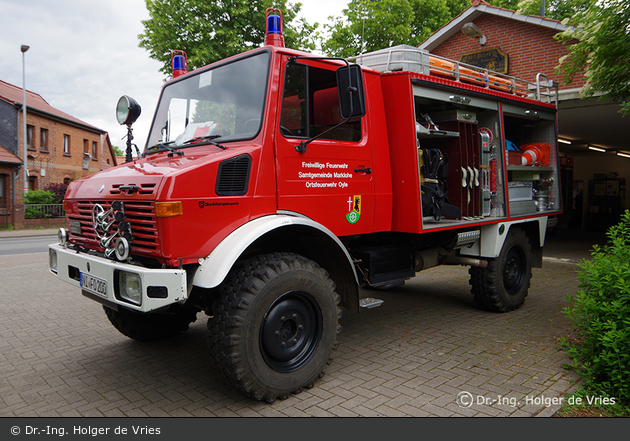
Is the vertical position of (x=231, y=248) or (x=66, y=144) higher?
(x=66, y=144)

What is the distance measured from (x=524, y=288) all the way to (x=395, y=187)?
9.65 feet

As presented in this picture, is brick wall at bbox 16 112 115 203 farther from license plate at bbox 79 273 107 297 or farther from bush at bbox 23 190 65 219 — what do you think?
license plate at bbox 79 273 107 297

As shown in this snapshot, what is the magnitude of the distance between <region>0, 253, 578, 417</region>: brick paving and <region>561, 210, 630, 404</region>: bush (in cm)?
A: 27

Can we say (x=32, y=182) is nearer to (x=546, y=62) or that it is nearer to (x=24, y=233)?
(x=24, y=233)

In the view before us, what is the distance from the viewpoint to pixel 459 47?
14.2 metres

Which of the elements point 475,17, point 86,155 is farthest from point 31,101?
point 475,17

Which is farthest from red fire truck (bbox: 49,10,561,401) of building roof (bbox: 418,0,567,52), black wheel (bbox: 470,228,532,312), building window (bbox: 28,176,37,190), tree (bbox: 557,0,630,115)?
building window (bbox: 28,176,37,190)

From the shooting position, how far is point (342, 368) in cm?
413

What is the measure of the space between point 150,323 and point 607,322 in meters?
4.07

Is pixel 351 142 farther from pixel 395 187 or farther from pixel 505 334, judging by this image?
pixel 505 334

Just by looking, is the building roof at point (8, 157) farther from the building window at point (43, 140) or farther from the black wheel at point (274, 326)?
the black wheel at point (274, 326)

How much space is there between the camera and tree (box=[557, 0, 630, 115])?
572 centimetres

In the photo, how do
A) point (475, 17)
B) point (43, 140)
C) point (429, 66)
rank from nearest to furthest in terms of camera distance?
A: point (429, 66) → point (475, 17) → point (43, 140)

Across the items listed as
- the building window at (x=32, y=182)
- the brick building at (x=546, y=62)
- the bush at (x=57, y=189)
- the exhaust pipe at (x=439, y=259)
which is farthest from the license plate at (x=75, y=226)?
the building window at (x=32, y=182)
